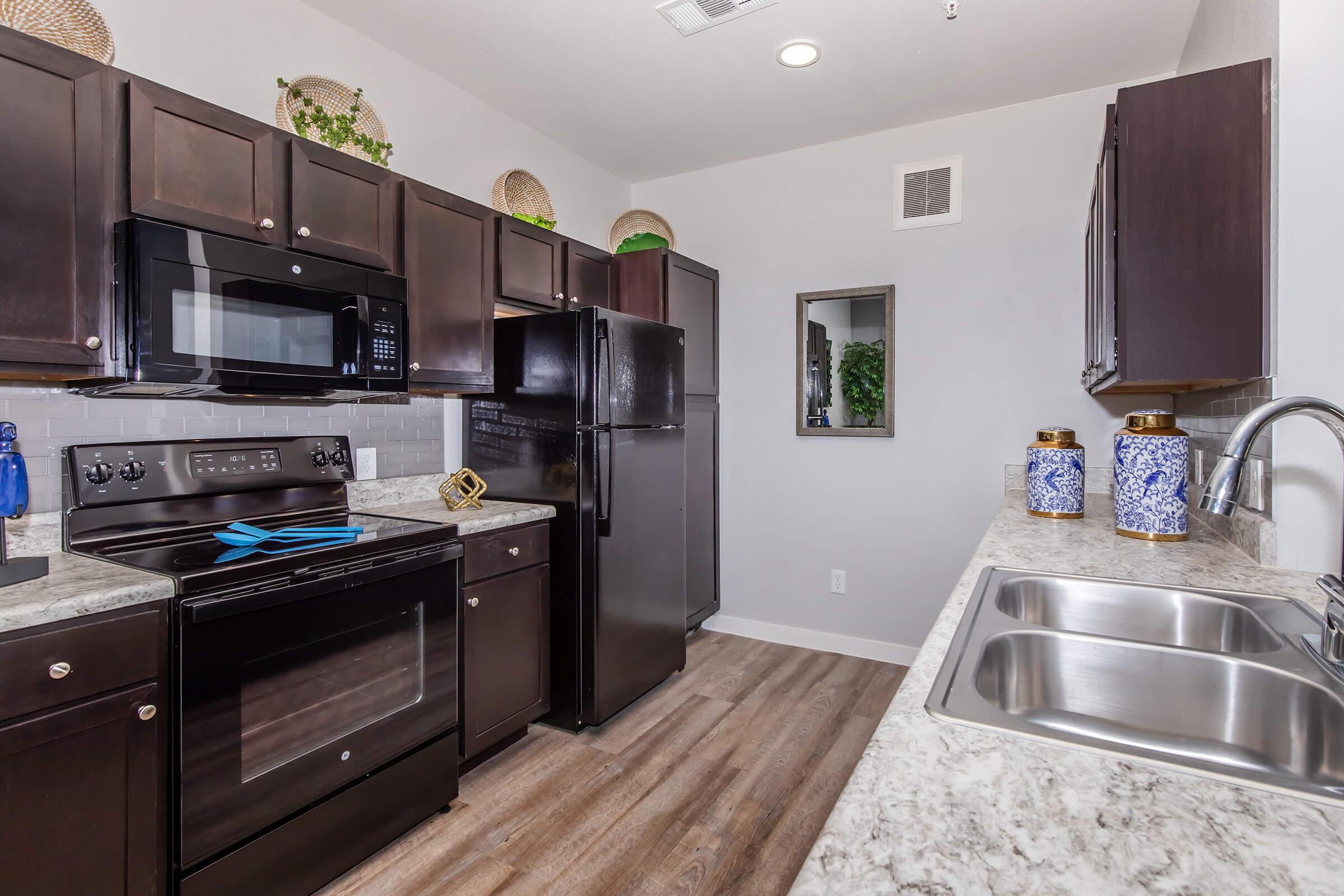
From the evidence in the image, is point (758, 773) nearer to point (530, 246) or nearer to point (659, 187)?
point (530, 246)

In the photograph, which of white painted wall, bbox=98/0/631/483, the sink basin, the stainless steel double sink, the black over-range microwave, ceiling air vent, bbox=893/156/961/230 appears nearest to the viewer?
the stainless steel double sink

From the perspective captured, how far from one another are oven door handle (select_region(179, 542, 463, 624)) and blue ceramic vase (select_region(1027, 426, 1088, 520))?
1950 mm

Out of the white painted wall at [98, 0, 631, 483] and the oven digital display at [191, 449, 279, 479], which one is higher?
the white painted wall at [98, 0, 631, 483]

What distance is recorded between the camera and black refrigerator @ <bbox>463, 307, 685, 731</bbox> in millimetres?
2539

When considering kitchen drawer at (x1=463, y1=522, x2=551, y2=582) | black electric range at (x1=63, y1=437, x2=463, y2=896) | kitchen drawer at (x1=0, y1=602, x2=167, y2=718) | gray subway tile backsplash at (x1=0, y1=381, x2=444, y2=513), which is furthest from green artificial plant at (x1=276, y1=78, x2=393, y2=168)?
kitchen drawer at (x1=0, y1=602, x2=167, y2=718)

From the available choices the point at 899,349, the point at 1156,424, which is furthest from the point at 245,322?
the point at 899,349

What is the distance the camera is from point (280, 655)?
1.63m

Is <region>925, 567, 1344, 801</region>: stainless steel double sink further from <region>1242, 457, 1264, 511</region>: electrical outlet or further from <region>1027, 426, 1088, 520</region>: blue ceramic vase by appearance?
<region>1027, 426, 1088, 520</region>: blue ceramic vase

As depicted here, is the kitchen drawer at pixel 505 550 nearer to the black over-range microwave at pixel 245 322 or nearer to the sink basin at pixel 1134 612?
the black over-range microwave at pixel 245 322

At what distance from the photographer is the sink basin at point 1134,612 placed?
3.92 feet

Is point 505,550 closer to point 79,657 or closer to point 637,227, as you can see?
point 79,657

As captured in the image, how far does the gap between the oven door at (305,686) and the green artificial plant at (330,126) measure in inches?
52.4

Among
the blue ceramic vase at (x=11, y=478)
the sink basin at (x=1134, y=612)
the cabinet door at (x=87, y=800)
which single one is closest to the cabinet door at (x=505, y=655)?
the cabinet door at (x=87, y=800)

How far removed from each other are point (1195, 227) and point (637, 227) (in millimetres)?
2790
